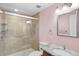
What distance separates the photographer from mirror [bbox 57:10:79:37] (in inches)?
48.6

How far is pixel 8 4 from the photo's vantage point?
130cm

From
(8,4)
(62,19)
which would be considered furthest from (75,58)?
(8,4)

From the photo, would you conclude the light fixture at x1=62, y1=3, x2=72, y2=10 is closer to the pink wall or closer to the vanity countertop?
the pink wall

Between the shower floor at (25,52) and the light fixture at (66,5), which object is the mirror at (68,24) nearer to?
the light fixture at (66,5)

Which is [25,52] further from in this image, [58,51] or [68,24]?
[68,24]

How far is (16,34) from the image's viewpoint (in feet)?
4.29

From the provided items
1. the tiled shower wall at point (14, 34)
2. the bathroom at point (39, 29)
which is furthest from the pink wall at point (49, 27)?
the tiled shower wall at point (14, 34)

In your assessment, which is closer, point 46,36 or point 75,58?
point 75,58

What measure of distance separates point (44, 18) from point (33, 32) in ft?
0.77

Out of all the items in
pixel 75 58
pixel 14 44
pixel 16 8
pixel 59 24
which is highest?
pixel 16 8

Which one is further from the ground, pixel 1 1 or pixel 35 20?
pixel 1 1

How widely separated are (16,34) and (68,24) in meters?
0.67

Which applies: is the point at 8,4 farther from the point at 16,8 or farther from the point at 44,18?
the point at 44,18

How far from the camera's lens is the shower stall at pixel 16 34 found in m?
1.27
